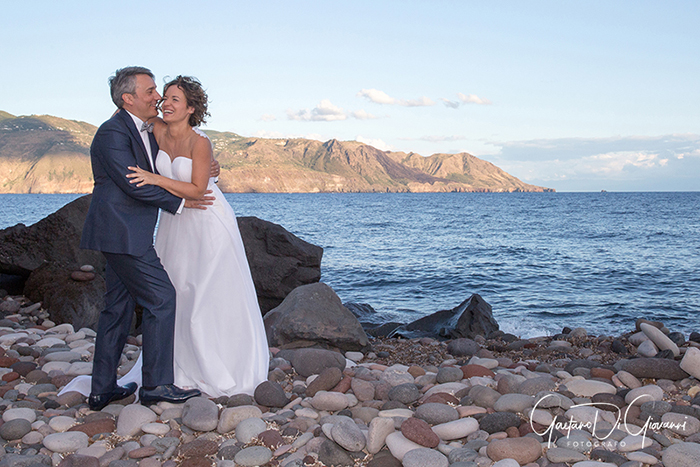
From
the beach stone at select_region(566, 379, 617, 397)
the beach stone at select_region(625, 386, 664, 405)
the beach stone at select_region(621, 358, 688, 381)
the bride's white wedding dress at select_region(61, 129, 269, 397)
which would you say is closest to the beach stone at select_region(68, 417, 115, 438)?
the bride's white wedding dress at select_region(61, 129, 269, 397)

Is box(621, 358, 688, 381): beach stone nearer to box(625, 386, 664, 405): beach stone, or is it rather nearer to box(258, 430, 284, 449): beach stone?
box(625, 386, 664, 405): beach stone

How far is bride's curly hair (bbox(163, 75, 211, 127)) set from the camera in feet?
12.7

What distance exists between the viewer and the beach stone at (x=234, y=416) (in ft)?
11.0

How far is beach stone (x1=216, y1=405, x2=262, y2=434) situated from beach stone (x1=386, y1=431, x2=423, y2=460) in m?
1.00

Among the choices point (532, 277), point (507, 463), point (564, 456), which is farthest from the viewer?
point (532, 277)

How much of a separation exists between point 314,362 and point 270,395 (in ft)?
2.59

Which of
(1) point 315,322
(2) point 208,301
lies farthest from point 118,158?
(1) point 315,322

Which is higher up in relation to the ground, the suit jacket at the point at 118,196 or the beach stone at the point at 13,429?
Answer: the suit jacket at the point at 118,196

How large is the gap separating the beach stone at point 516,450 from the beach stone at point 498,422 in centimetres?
30

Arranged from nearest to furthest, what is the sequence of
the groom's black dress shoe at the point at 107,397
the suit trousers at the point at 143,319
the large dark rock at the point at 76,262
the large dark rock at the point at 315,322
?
the suit trousers at the point at 143,319
the groom's black dress shoe at the point at 107,397
the large dark rock at the point at 315,322
the large dark rock at the point at 76,262

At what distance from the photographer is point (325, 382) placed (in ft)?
13.3

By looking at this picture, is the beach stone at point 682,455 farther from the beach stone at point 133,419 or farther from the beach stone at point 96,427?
the beach stone at point 96,427

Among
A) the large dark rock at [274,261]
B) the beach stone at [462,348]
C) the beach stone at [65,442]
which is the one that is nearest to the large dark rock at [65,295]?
the large dark rock at [274,261]

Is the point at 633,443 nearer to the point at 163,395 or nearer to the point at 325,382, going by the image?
the point at 325,382
